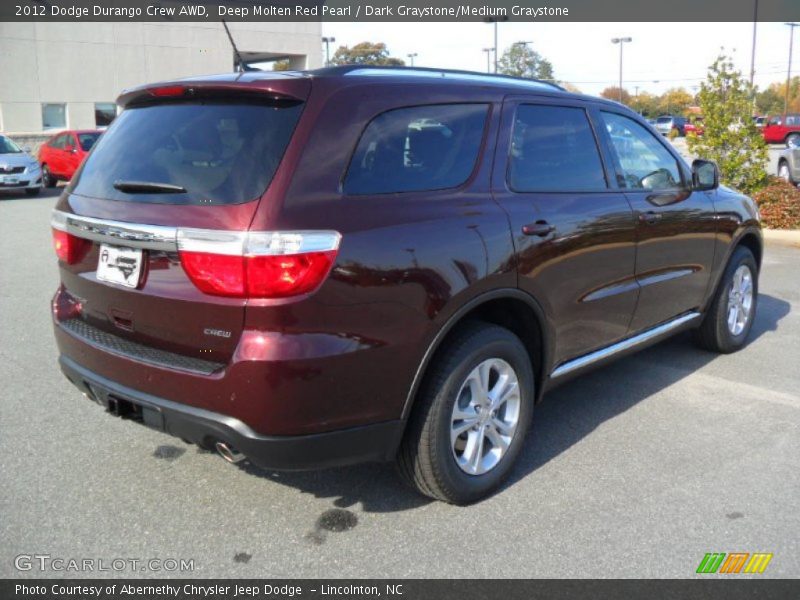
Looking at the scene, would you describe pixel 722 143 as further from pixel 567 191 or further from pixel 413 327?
pixel 413 327

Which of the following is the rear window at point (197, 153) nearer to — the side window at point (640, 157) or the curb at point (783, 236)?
the side window at point (640, 157)

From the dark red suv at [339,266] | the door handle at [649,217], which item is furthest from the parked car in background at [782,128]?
the dark red suv at [339,266]

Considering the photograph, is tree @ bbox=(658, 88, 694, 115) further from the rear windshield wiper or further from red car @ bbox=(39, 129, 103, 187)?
the rear windshield wiper

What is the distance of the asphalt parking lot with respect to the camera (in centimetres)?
303

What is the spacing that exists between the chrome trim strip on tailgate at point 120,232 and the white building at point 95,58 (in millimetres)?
28892

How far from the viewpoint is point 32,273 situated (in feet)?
27.9

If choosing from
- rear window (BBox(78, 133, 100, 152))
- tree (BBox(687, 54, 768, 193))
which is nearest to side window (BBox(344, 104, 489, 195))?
tree (BBox(687, 54, 768, 193))

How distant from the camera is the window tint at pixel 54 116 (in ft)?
98.4

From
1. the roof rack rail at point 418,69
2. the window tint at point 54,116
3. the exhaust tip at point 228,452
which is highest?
the window tint at point 54,116

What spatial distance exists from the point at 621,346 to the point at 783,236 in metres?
7.66

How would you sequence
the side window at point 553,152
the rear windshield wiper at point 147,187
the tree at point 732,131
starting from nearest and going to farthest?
the rear windshield wiper at point 147,187 < the side window at point 553,152 < the tree at point 732,131

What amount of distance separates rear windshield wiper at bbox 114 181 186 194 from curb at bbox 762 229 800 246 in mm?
9808

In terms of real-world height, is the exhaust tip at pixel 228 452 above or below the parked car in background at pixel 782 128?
below

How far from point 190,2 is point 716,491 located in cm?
3168
